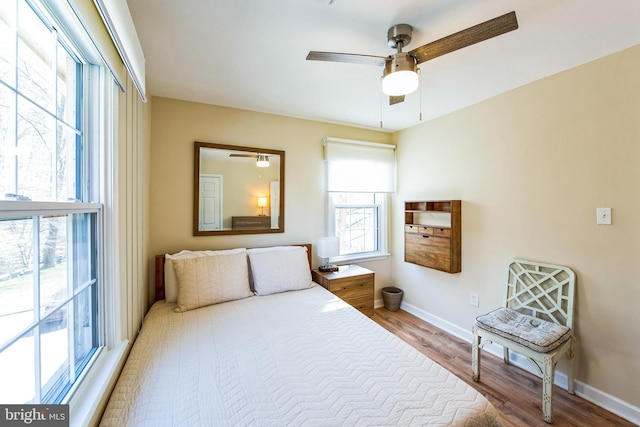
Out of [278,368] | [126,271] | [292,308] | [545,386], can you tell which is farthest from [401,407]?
[126,271]

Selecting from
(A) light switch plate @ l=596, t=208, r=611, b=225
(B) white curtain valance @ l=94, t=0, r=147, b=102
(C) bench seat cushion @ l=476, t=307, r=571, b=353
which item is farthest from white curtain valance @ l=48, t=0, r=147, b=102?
(A) light switch plate @ l=596, t=208, r=611, b=225

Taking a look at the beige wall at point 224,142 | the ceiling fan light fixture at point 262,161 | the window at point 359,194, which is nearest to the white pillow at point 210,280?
the beige wall at point 224,142

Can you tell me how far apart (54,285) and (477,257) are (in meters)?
3.06

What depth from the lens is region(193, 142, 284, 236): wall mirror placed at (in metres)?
2.55

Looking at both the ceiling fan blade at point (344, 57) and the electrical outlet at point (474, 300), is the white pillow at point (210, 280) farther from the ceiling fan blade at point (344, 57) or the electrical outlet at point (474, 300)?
the electrical outlet at point (474, 300)

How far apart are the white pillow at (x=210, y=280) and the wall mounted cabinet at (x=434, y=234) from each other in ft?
6.29

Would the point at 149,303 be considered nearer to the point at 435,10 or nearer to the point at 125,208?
the point at 125,208

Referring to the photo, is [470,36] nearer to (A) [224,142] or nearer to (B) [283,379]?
(B) [283,379]

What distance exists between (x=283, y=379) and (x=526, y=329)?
5.87ft

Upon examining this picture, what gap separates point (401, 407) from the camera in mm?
1052

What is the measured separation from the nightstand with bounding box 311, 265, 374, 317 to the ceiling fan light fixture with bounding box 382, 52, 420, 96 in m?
1.89

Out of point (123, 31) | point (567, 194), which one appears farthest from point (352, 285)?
point (123, 31)

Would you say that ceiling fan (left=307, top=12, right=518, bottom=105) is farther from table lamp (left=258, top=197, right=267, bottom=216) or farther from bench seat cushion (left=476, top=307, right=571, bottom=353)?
bench seat cushion (left=476, top=307, right=571, bottom=353)

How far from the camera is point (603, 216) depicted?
179 cm
